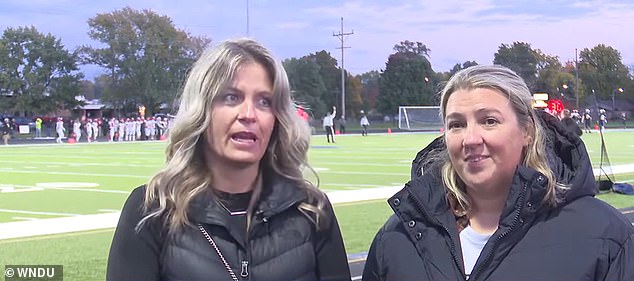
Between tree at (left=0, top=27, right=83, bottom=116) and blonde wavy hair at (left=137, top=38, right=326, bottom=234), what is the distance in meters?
62.8

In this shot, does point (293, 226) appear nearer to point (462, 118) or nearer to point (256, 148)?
point (256, 148)

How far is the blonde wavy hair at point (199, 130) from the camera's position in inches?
97.5

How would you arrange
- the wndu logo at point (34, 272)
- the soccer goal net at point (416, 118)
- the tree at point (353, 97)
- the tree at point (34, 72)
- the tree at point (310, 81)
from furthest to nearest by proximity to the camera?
the tree at point (353, 97)
the tree at point (310, 81)
the tree at point (34, 72)
the soccer goal net at point (416, 118)
the wndu logo at point (34, 272)

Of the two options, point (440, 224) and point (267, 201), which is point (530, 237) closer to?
point (440, 224)

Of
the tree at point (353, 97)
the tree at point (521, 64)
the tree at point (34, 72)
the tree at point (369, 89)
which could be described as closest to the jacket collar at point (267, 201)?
the tree at point (521, 64)

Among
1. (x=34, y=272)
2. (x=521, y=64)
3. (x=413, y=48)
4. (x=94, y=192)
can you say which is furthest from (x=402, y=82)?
(x=34, y=272)

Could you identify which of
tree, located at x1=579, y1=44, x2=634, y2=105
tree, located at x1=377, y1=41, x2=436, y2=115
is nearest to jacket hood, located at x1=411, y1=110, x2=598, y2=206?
tree, located at x1=377, y1=41, x2=436, y2=115

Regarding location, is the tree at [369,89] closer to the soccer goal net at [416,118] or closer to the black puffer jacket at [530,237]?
the soccer goal net at [416,118]

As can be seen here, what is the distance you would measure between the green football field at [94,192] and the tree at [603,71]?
71.6 metres

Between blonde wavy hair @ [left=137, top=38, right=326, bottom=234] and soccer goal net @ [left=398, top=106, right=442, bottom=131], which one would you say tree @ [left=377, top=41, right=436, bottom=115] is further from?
blonde wavy hair @ [left=137, top=38, right=326, bottom=234]

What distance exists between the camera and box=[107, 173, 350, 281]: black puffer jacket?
2.40m

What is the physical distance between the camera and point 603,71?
9594 cm

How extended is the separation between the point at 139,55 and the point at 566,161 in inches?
2595

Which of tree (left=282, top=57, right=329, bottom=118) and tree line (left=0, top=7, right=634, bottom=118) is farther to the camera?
tree (left=282, top=57, right=329, bottom=118)
